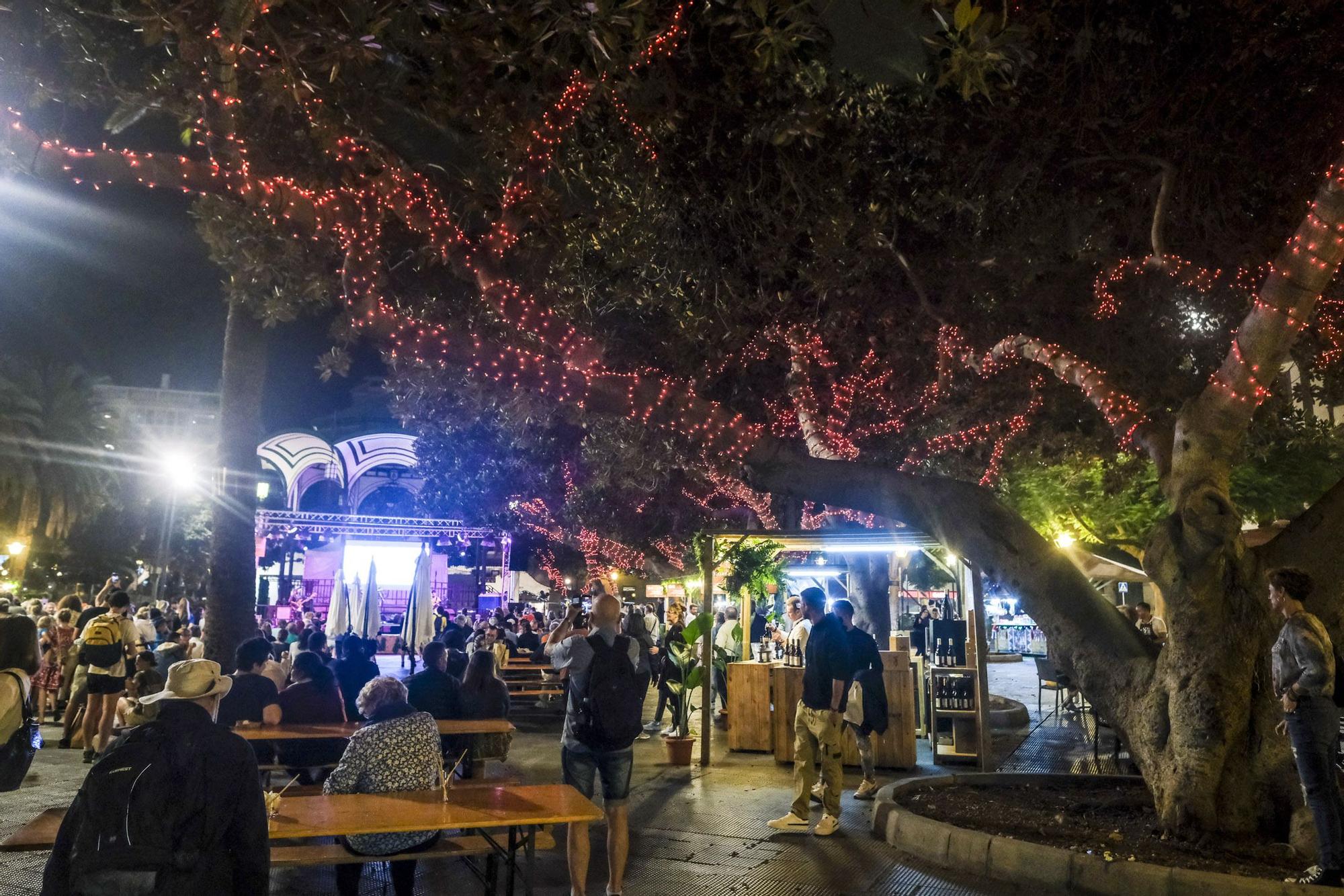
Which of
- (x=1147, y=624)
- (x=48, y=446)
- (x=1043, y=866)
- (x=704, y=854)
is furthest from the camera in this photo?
(x=48, y=446)

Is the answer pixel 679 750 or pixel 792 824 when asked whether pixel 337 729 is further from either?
pixel 679 750

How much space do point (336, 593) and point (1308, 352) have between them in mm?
16988

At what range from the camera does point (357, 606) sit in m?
19.1

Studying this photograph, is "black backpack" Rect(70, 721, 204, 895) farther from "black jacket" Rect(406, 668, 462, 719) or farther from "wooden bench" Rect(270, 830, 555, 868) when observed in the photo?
"black jacket" Rect(406, 668, 462, 719)

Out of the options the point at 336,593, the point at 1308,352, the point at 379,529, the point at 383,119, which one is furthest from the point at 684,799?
the point at 379,529

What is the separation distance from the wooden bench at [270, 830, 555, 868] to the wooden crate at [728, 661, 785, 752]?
20.7 ft

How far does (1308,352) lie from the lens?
10406 mm

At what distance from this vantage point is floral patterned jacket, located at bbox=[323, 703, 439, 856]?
14.3 feet

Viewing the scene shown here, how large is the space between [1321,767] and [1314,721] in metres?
0.25

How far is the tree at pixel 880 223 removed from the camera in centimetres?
593

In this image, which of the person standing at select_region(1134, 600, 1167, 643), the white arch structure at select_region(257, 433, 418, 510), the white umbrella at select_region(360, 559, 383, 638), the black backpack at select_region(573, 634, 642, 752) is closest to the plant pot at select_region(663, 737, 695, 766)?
the black backpack at select_region(573, 634, 642, 752)

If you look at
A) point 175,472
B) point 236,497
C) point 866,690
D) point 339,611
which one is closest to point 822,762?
point 866,690

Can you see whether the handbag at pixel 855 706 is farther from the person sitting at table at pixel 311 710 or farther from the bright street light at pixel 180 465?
the bright street light at pixel 180 465

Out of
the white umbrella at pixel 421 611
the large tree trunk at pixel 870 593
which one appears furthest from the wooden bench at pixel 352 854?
the white umbrella at pixel 421 611
